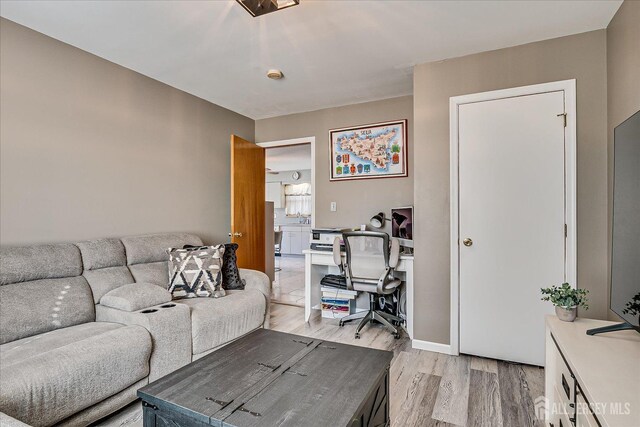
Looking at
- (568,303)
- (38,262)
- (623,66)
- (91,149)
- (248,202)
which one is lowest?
(568,303)

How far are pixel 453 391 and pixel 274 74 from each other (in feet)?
9.35

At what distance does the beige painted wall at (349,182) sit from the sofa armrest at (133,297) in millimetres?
2113

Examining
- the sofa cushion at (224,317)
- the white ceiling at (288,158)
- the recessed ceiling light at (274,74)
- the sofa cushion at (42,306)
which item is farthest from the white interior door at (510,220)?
the white ceiling at (288,158)

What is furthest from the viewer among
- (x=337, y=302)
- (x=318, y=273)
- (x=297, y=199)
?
(x=297, y=199)

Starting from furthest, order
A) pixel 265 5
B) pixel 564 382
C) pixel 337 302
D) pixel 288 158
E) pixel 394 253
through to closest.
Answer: pixel 288 158
pixel 337 302
pixel 394 253
pixel 265 5
pixel 564 382

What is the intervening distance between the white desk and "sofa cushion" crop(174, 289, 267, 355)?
0.80m

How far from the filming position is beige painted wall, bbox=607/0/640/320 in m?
1.80

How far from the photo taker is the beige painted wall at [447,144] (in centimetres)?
226

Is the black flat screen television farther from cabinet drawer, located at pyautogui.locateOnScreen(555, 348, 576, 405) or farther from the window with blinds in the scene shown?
the window with blinds

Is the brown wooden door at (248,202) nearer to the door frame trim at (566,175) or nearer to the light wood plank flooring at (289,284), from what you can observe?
the light wood plank flooring at (289,284)

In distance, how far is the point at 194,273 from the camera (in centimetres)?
266

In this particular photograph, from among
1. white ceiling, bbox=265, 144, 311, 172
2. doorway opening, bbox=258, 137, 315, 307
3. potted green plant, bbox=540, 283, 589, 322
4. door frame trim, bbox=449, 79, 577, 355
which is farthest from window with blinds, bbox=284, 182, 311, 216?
potted green plant, bbox=540, 283, 589, 322

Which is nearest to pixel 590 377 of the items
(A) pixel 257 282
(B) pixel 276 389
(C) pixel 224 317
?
(B) pixel 276 389

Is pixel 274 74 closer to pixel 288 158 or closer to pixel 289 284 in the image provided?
pixel 289 284
